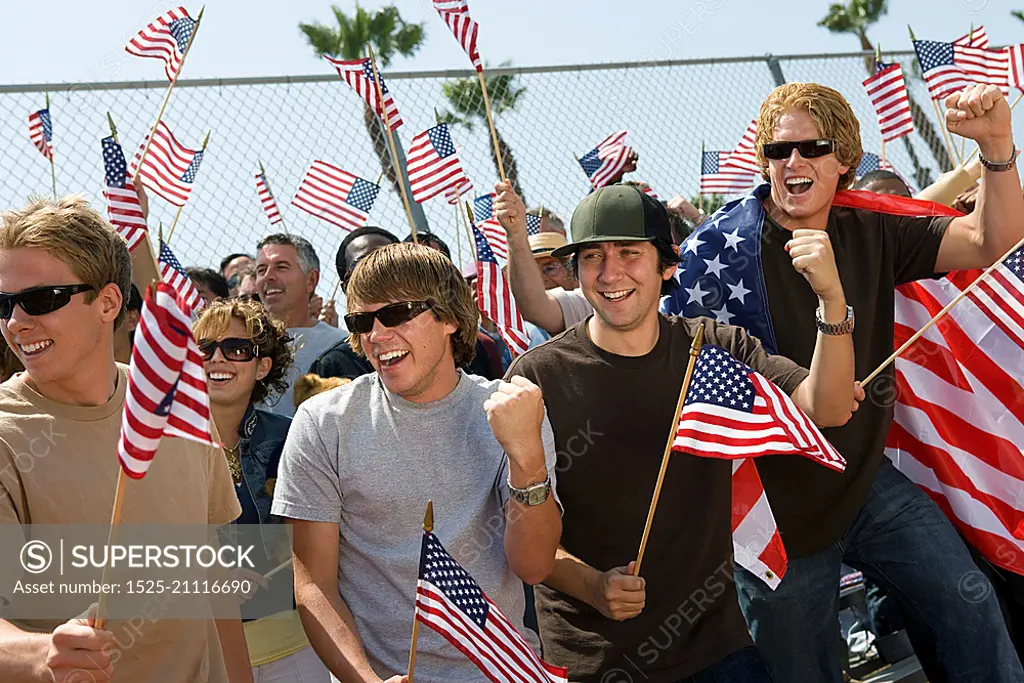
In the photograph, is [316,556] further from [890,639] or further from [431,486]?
[890,639]

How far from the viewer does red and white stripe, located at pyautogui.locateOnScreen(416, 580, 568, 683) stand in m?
2.83

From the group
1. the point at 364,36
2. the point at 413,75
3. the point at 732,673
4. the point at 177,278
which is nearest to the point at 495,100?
the point at 413,75

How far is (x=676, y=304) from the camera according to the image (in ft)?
15.2

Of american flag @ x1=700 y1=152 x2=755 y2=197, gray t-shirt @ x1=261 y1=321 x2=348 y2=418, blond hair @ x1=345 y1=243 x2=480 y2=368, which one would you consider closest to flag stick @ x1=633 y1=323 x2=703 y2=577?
blond hair @ x1=345 y1=243 x2=480 y2=368

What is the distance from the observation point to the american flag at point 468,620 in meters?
2.82

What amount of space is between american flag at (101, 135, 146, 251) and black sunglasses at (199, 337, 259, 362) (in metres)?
0.91

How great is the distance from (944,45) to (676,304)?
15.2 feet

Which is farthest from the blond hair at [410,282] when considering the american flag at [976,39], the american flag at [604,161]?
the american flag at [976,39]

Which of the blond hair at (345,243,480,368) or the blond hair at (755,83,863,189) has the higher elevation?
the blond hair at (755,83,863,189)

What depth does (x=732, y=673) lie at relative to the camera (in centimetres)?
366

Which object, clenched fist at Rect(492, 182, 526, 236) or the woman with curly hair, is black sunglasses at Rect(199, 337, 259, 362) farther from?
clenched fist at Rect(492, 182, 526, 236)

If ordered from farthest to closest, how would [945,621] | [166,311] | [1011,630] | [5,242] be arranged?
[1011,630] < [945,621] < [5,242] < [166,311]

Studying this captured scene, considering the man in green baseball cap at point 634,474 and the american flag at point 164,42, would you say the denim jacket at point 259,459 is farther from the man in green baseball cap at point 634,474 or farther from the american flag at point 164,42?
the american flag at point 164,42

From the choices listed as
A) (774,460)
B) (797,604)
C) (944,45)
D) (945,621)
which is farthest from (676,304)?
(944,45)
